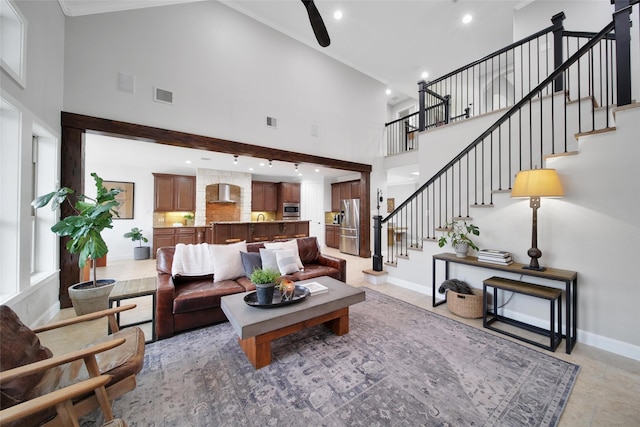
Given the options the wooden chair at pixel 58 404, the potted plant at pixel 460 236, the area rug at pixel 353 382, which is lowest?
the area rug at pixel 353 382

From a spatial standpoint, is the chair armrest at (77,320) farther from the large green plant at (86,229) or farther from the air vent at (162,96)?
the air vent at (162,96)

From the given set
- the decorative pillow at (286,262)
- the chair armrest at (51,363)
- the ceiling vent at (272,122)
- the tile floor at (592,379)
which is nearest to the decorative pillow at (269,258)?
the decorative pillow at (286,262)

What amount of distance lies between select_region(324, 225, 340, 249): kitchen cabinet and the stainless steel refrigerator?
0.82 m

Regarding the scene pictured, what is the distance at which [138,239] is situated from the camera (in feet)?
21.8

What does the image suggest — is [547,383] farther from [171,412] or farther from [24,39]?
[24,39]

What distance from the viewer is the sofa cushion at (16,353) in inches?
45.3

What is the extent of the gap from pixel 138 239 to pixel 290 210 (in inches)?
182

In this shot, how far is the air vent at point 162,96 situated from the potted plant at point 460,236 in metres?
4.76

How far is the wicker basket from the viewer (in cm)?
285

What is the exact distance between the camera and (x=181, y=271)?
9.66ft

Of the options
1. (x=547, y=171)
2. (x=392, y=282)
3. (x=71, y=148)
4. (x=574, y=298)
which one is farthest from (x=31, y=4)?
(x=574, y=298)

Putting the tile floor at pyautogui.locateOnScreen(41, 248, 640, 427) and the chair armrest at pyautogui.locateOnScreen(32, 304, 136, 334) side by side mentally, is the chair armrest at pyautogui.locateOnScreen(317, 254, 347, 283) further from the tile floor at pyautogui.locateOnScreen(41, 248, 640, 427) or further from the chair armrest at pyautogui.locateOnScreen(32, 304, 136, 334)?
the chair armrest at pyautogui.locateOnScreen(32, 304, 136, 334)

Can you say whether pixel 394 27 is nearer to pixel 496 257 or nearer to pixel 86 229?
pixel 496 257

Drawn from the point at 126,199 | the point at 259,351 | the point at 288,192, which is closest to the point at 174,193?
the point at 126,199
